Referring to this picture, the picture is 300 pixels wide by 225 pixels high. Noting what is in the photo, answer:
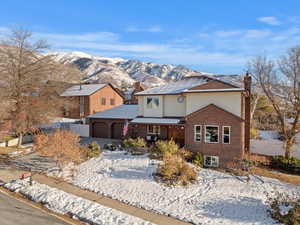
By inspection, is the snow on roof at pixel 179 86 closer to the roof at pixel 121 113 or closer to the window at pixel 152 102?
the window at pixel 152 102

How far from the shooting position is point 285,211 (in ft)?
36.7

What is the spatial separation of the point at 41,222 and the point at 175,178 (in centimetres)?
869

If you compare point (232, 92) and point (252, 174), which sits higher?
point (232, 92)

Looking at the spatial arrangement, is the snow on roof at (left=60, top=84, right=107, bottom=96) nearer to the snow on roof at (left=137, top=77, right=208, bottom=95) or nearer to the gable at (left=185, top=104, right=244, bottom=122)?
the snow on roof at (left=137, top=77, right=208, bottom=95)

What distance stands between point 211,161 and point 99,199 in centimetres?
1123

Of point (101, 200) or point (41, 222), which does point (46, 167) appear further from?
point (41, 222)

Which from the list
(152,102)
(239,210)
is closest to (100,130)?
(152,102)

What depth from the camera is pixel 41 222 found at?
9.91m

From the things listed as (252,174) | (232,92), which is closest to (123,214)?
(252,174)

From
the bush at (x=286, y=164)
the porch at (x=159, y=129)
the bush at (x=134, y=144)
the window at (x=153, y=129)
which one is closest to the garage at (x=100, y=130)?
the porch at (x=159, y=129)

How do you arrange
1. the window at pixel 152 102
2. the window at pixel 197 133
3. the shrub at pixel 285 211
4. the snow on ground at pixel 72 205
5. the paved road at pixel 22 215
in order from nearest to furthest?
the paved road at pixel 22 215 < the shrub at pixel 285 211 < the snow on ground at pixel 72 205 < the window at pixel 197 133 < the window at pixel 152 102

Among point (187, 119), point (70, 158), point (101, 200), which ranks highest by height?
point (187, 119)

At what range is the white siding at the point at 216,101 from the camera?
772 inches

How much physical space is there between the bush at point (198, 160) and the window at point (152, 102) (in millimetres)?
7387
